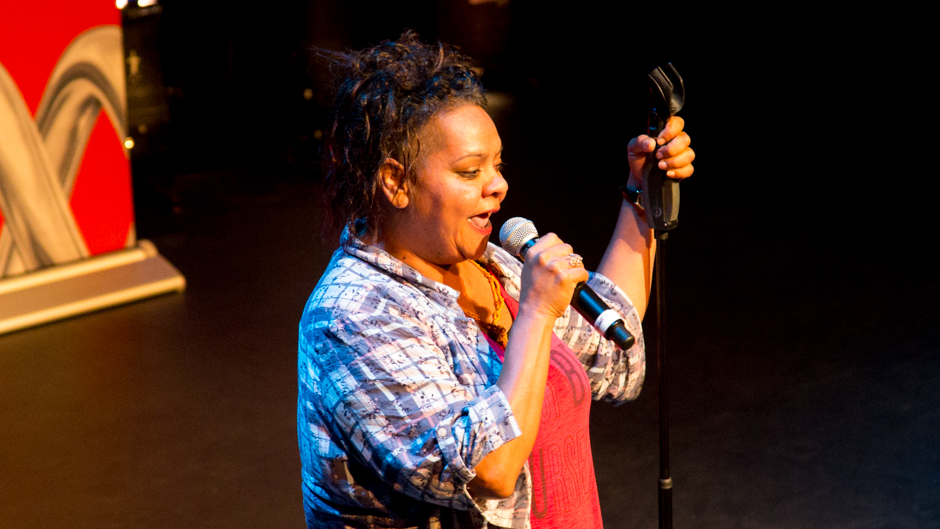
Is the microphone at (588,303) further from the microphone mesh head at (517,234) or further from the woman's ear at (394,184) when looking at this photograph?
the woman's ear at (394,184)

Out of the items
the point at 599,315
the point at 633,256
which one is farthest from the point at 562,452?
the point at 633,256

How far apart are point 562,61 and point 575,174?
2088 millimetres

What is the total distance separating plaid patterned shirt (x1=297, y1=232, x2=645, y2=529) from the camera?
1.25 metres

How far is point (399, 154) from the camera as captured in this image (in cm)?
143

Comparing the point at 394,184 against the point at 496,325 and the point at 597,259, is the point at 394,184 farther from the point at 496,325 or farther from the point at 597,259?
the point at 597,259

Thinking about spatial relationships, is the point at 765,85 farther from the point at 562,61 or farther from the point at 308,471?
the point at 308,471

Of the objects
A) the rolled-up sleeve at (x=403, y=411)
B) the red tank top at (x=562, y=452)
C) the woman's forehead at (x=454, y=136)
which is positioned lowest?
the red tank top at (x=562, y=452)

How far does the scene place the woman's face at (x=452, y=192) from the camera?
Answer: 1428 millimetres

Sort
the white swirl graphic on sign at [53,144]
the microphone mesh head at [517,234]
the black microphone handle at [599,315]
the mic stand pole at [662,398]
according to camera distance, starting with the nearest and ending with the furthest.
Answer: the black microphone handle at [599,315] < the microphone mesh head at [517,234] < the mic stand pole at [662,398] < the white swirl graphic on sign at [53,144]

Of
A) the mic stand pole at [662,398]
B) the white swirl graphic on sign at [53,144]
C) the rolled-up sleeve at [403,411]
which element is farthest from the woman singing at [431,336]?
the white swirl graphic on sign at [53,144]

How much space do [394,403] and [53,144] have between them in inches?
150

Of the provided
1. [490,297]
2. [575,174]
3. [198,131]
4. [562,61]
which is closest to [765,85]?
[562,61]

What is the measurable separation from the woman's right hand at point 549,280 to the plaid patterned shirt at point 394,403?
0.13 m

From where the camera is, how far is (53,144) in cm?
457
